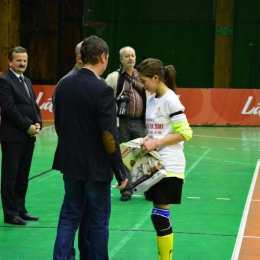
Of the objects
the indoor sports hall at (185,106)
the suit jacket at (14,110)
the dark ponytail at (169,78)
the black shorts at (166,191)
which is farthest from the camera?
the suit jacket at (14,110)

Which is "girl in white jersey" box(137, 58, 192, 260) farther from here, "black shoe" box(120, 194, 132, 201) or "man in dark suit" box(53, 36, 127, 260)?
"black shoe" box(120, 194, 132, 201)

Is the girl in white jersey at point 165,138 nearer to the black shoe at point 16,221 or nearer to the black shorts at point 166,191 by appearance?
the black shorts at point 166,191

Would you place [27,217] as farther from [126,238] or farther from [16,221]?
[126,238]

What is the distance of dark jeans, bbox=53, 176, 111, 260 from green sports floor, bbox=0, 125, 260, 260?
1.04 meters

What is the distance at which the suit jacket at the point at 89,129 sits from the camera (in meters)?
4.12

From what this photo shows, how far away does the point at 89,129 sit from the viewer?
420 centimetres

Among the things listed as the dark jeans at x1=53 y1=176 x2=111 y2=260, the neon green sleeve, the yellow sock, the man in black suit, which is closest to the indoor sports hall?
the man in black suit

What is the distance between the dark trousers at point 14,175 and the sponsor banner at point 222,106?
10.8m

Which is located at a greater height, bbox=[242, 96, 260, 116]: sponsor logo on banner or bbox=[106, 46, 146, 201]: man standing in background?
bbox=[106, 46, 146, 201]: man standing in background

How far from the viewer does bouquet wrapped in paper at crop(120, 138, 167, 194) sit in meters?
4.59

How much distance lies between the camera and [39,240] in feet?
19.4

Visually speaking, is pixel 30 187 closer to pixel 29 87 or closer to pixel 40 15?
pixel 29 87

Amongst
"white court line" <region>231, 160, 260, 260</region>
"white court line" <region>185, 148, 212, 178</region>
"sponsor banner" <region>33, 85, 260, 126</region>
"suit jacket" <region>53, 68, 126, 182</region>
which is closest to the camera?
"suit jacket" <region>53, 68, 126, 182</region>

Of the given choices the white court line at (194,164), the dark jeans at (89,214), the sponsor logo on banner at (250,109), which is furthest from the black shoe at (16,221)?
the sponsor logo on banner at (250,109)
